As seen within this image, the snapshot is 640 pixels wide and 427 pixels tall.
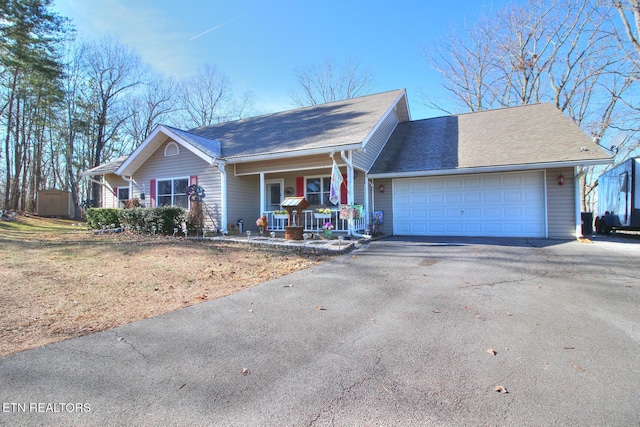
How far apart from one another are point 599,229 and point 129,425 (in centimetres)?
1803

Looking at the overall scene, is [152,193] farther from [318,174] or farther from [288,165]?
[318,174]

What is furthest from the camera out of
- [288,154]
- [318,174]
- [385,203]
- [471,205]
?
[318,174]

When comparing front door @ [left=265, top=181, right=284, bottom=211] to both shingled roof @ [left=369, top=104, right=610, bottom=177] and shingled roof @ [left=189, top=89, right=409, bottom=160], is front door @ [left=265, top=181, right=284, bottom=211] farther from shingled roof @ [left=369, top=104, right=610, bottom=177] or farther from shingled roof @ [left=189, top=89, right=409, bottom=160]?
shingled roof @ [left=369, top=104, right=610, bottom=177]

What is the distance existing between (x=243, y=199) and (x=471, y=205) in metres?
8.74

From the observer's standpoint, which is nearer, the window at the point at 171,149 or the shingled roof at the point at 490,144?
the shingled roof at the point at 490,144

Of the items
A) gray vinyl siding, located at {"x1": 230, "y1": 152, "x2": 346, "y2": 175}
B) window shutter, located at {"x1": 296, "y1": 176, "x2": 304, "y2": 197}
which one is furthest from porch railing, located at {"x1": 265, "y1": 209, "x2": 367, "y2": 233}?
gray vinyl siding, located at {"x1": 230, "y1": 152, "x2": 346, "y2": 175}

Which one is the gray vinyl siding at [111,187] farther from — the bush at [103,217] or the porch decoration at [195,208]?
the porch decoration at [195,208]

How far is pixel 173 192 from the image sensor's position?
13562 millimetres

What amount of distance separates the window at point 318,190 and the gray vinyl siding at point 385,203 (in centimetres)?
190

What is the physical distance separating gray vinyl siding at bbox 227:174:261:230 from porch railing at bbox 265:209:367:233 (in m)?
1.15

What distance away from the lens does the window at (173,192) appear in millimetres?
13328

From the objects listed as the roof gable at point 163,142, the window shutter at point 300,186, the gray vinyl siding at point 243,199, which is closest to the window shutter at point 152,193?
the roof gable at point 163,142

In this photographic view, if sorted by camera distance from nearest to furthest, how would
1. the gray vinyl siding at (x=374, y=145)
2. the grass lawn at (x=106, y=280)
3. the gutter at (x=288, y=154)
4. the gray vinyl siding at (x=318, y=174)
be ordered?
the grass lawn at (x=106, y=280) < the gutter at (x=288, y=154) < the gray vinyl siding at (x=374, y=145) < the gray vinyl siding at (x=318, y=174)

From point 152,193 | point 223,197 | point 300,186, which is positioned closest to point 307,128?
point 300,186
